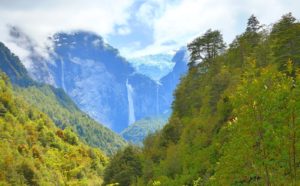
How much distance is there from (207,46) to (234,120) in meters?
75.0

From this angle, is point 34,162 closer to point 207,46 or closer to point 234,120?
point 207,46

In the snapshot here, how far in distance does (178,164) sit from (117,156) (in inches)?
1046

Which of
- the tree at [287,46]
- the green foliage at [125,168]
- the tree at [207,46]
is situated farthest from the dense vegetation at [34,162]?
the tree at [287,46]

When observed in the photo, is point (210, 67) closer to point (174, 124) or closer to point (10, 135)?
point (174, 124)

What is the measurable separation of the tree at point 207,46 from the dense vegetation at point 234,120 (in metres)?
0.22

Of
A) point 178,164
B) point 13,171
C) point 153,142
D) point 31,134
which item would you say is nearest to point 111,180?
point 153,142

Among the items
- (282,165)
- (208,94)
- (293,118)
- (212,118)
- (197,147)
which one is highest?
(208,94)

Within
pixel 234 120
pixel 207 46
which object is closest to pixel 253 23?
pixel 207 46

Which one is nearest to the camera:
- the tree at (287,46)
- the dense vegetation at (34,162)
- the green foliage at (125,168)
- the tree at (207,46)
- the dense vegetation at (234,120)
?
the dense vegetation at (234,120)

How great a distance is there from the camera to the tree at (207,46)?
102 m

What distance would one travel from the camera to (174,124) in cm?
9612

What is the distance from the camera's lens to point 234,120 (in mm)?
29672

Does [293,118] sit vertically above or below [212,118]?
below

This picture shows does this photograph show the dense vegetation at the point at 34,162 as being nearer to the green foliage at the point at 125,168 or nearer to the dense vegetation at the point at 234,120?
the green foliage at the point at 125,168
